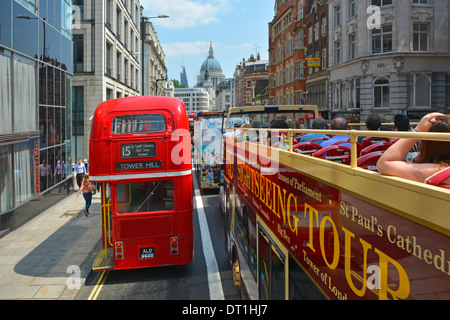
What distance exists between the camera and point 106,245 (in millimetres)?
9844

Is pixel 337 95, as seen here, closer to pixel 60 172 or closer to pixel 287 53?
pixel 287 53

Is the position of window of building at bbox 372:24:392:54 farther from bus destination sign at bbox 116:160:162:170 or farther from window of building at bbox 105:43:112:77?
bus destination sign at bbox 116:160:162:170

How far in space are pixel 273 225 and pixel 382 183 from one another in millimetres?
2645

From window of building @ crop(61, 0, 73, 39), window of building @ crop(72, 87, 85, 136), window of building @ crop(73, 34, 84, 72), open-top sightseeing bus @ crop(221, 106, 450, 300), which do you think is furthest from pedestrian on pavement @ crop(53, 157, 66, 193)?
open-top sightseeing bus @ crop(221, 106, 450, 300)

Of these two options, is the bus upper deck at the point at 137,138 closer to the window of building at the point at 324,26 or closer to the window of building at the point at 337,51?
the window of building at the point at 337,51

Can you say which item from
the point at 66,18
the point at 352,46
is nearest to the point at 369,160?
the point at 66,18

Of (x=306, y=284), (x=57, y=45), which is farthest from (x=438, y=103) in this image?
(x=306, y=284)

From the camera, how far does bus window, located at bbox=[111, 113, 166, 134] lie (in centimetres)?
881

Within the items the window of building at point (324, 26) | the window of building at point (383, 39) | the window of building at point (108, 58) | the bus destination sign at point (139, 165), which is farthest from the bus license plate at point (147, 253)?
the window of building at point (324, 26)

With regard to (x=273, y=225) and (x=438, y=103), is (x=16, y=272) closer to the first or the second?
(x=273, y=225)

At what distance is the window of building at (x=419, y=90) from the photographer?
30.0m

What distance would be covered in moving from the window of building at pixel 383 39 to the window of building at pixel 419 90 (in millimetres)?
2983

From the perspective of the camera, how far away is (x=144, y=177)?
886cm

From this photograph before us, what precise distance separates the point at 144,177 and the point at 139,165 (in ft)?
0.95
